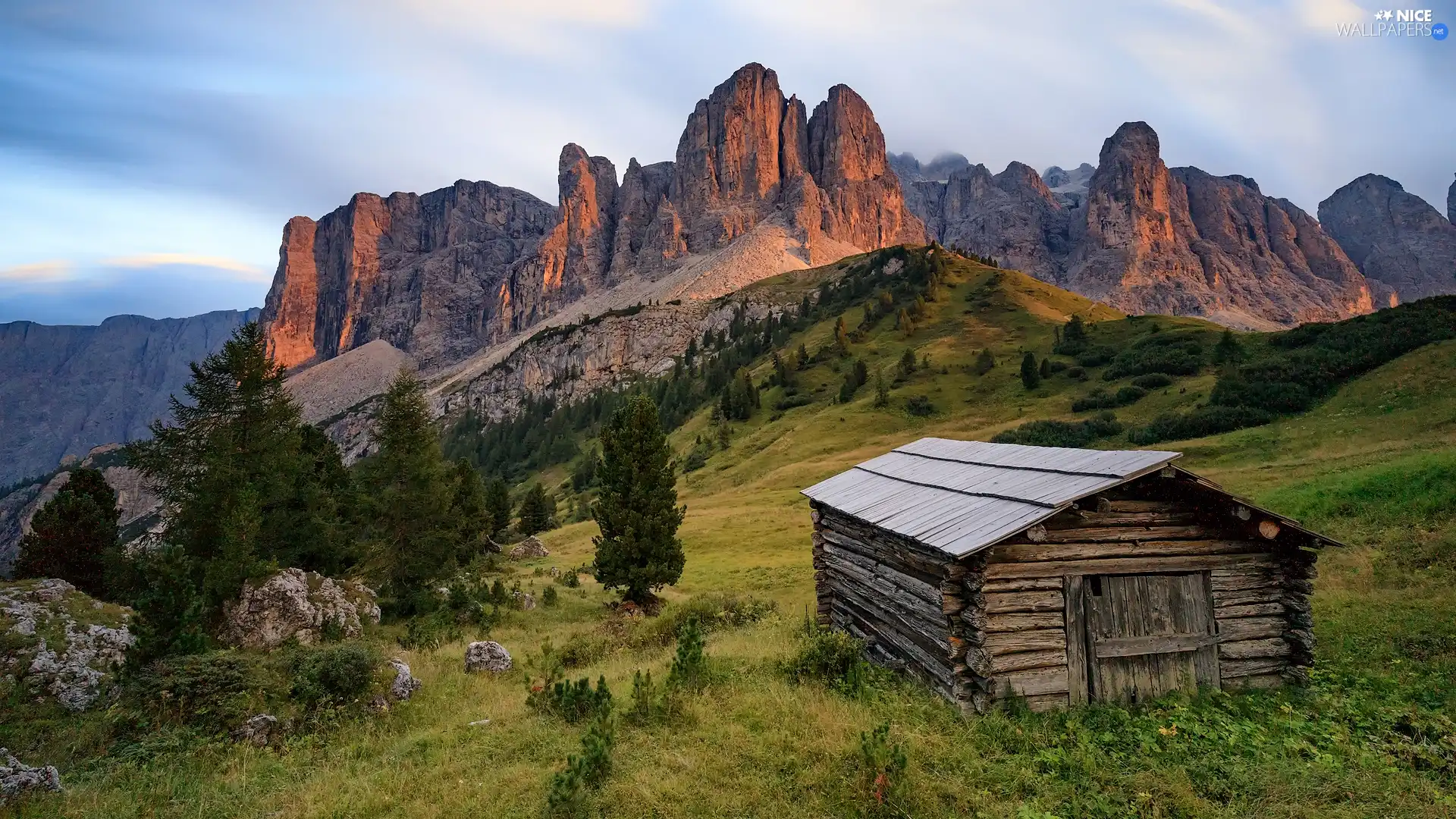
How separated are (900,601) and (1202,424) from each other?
42.0 m

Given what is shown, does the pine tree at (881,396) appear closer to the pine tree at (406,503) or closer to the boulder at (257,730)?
the pine tree at (406,503)

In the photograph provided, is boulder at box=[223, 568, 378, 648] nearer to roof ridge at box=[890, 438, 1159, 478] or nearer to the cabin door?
roof ridge at box=[890, 438, 1159, 478]

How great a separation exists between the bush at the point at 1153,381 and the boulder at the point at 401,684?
63872 mm

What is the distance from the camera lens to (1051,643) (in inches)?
399

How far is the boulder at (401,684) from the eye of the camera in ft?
41.2

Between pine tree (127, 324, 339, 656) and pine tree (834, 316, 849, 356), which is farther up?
pine tree (834, 316, 849, 356)

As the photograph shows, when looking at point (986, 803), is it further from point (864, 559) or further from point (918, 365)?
point (918, 365)

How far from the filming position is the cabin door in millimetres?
10289

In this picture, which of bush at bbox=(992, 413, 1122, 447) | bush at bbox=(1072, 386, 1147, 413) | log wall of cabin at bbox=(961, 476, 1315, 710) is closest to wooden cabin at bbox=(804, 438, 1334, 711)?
log wall of cabin at bbox=(961, 476, 1315, 710)

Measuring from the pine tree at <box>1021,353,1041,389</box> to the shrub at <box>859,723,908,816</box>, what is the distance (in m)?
67.6

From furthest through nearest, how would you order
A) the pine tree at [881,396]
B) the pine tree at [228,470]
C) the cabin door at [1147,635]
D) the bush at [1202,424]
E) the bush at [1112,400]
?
the pine tree at [881,396], the bush at [1112,400], the bush at [1202,424], the pine tree at [228,470], the cabin door at [1147,635]

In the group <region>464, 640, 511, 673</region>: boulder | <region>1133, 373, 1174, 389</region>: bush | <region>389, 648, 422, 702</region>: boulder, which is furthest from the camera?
<region>1133, 373, 1174, 389</region>: bush

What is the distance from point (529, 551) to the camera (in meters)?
41.8

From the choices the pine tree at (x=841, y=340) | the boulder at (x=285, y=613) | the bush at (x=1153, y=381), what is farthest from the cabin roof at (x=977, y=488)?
the pine tree at (x=841, y=340)
